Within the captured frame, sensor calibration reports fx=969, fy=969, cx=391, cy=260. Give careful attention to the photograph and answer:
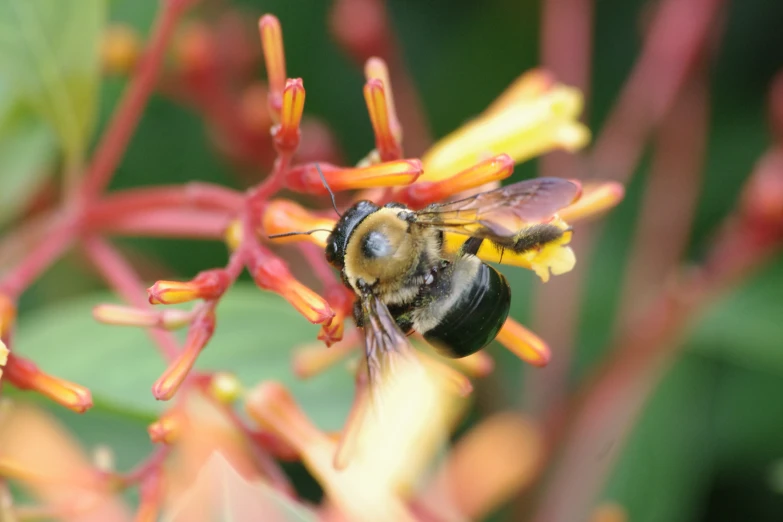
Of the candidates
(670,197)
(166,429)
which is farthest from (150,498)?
(670,197)

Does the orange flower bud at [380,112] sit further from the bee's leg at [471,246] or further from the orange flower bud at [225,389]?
the orange flower bud at [225,389]

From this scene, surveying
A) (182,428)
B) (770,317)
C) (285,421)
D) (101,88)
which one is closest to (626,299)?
(770,317)

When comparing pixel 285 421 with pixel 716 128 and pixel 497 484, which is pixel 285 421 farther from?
pixel 716 128

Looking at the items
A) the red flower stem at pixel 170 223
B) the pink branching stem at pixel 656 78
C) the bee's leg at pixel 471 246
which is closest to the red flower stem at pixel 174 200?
the red flower stem at pixel 170 223

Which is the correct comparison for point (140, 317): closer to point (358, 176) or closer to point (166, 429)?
point (166, 429)

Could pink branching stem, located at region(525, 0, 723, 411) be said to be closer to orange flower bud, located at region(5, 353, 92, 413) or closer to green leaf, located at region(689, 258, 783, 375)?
green leaf, located at region(689, 258, 783, 375)
